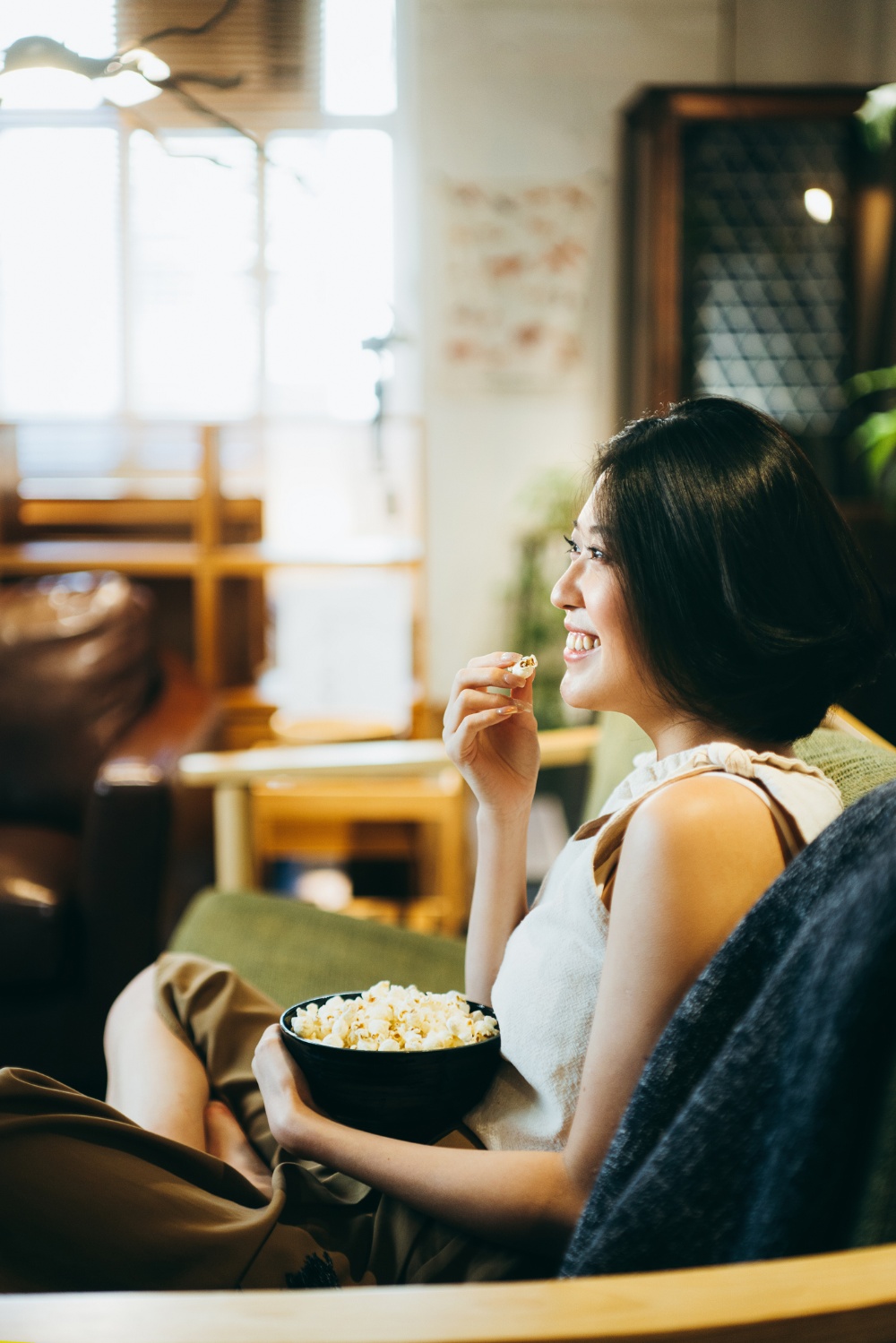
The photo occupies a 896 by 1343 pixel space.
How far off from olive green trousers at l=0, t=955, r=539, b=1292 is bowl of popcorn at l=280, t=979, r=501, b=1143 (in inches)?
2.7

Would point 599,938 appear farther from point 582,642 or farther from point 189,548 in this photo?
point 189,548

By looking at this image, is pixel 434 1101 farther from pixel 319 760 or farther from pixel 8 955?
pixel 8 955

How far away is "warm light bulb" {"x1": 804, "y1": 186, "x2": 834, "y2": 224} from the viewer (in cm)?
314

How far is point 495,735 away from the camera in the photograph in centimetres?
112

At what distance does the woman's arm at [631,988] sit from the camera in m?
0.74

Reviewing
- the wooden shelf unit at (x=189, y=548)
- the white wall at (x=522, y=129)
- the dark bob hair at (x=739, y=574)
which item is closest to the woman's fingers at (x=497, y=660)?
the dark bob hair at (x=739, y=574)

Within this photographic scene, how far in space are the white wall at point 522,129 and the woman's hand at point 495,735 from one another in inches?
106

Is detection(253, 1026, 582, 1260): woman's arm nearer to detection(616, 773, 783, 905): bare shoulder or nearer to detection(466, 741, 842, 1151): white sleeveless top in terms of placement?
detection(466, 741, 842, 1151): white sleeveless top

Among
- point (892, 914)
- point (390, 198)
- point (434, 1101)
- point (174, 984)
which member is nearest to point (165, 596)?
point (390, 198)

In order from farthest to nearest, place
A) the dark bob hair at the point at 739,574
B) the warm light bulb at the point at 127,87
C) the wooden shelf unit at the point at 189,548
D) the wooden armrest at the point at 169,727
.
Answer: the wooden shelf unit at the point at 189,548, the wooden armrest at the point at 169,727, the warm light bulb at the point at 127,87, the dark bob hair at the point at 739,574

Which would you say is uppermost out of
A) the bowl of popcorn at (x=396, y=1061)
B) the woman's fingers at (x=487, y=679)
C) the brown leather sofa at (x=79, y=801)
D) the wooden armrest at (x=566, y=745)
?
the woman's fingers at (x=487, y=679)

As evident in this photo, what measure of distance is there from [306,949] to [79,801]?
1034 mm

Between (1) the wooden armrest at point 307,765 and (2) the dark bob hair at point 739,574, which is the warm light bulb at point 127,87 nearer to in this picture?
(2) the dark bob hair at point 739,574

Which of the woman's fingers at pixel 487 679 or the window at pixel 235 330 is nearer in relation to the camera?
the woman's fingers at pixel 487 679
